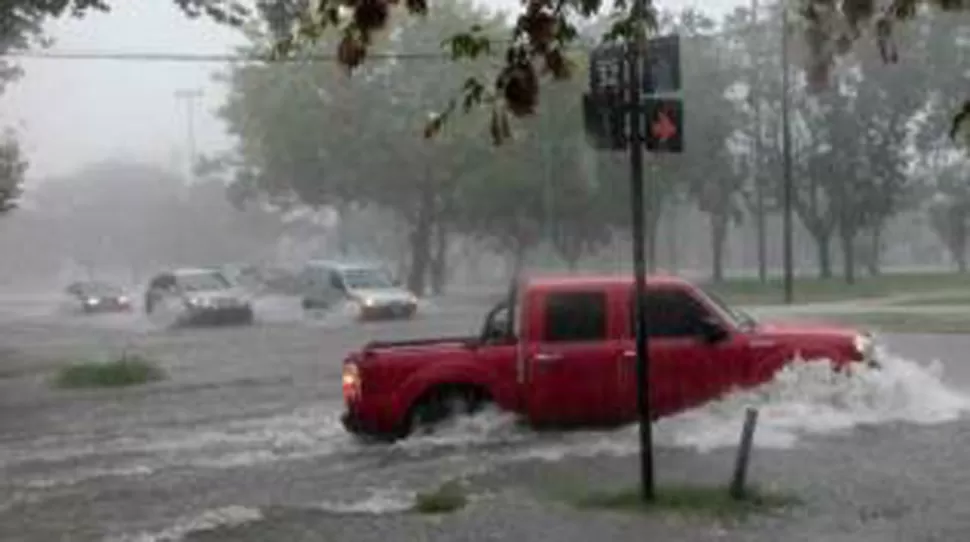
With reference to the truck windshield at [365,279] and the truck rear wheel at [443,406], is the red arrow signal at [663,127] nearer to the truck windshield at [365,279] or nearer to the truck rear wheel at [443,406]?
the truck rear wheel at [443,406]

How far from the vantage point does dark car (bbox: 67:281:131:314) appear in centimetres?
6519

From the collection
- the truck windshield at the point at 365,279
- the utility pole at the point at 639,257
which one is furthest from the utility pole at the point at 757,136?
the utility pole at the point at 639,257

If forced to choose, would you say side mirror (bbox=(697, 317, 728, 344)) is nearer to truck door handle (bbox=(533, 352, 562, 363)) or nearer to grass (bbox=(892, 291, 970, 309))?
truck door handle (bbox=(533, 352, 562, 363))

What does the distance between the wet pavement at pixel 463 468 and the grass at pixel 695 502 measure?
0.64ft

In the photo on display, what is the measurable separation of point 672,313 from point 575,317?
87cm

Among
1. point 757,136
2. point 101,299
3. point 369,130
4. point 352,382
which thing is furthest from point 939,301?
point 101,299

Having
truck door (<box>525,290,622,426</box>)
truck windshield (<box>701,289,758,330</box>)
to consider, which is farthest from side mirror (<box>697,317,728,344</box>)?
truck door (<box>525,290,622,426</box>)

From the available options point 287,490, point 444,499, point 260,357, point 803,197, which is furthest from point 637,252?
point 803,197

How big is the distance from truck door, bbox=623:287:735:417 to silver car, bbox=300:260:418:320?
29.3m

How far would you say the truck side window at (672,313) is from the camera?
1407 centimetres

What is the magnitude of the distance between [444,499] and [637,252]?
7.01 ft

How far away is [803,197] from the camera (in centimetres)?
6750

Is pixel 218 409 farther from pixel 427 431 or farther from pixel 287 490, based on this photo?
pixel 287 490

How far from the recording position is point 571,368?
13828 mm
